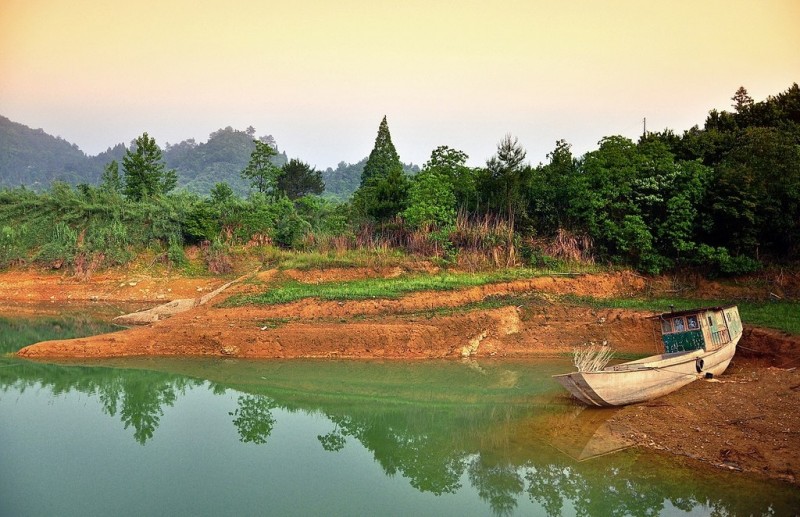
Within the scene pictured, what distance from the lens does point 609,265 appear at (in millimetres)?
20953

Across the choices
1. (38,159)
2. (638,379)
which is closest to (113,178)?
(638,379)

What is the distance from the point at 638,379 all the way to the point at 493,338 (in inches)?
226

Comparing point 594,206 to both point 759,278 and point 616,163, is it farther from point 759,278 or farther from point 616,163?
point 759,278

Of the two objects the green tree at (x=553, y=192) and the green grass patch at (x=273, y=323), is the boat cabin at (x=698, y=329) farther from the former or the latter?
the green grass patch at (x=273, y=323)

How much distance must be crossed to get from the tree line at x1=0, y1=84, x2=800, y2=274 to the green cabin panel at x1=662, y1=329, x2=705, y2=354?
7.17 meters

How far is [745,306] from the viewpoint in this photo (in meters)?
17.3

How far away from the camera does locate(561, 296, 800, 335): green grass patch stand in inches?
612

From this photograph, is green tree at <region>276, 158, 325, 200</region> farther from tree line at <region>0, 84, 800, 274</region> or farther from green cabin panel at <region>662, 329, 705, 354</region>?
green cabin panel at <region>662, 329, 705, 354</region>

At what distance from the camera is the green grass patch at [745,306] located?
15.5m

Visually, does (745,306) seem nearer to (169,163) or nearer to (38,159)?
(169,163)

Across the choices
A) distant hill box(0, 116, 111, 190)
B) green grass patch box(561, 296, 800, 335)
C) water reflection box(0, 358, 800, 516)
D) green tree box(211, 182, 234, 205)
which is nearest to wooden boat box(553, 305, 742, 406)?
water reflection box(0, 358, 800, 516)

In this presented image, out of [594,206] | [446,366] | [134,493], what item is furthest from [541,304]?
[134,493]

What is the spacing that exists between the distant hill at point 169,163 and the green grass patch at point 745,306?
54.9m

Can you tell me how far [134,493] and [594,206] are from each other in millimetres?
19124
